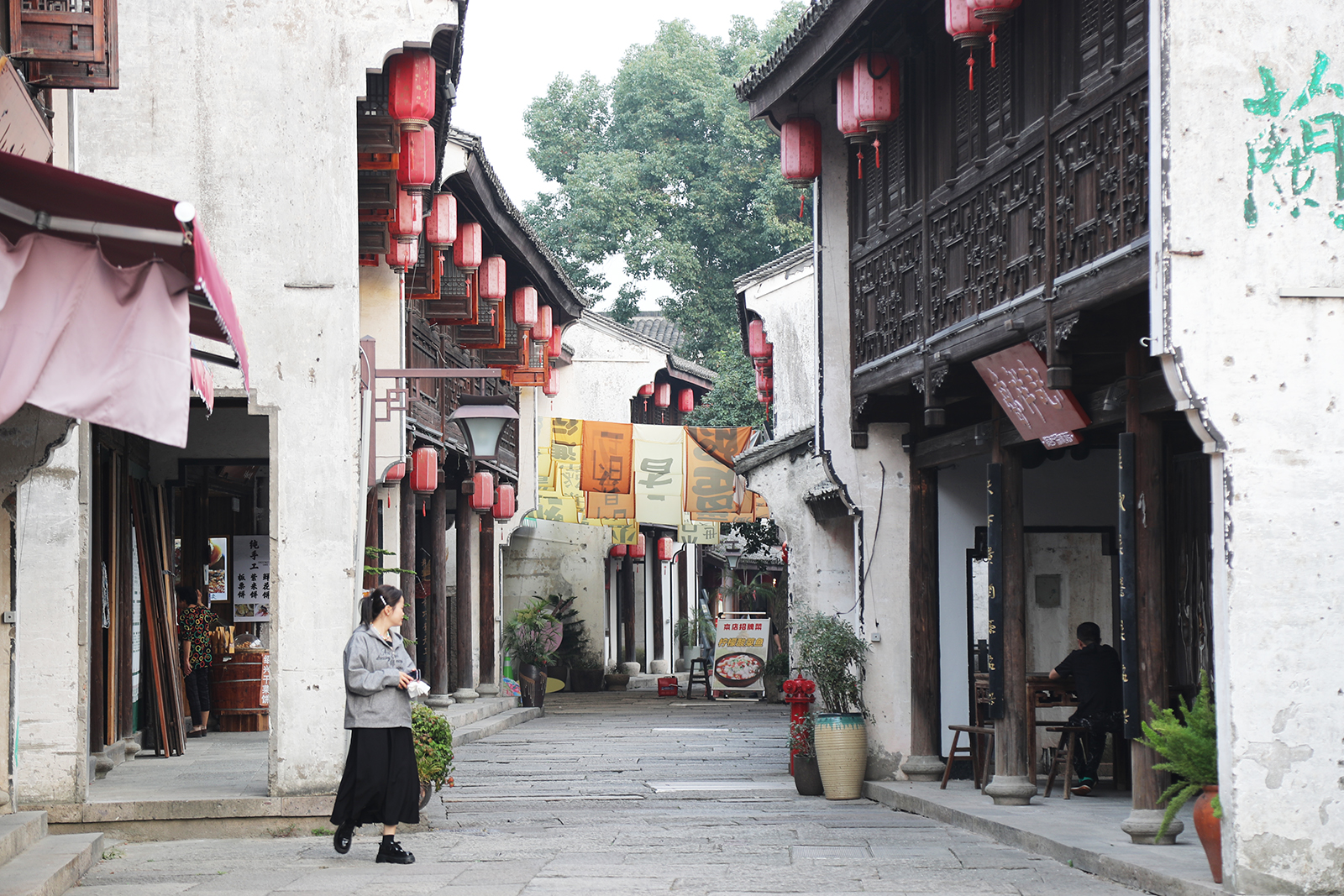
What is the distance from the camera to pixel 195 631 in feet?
51.7

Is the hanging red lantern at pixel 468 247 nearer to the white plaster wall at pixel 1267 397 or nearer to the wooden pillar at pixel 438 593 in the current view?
the wooden pillar at pixel 438 593

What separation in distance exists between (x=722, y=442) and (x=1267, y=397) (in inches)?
719

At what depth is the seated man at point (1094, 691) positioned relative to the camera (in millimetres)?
12102

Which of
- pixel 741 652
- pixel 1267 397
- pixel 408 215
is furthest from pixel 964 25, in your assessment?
pixel 741 652

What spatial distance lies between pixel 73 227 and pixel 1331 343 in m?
5.85

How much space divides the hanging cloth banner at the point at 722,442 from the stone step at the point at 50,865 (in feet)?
55.2

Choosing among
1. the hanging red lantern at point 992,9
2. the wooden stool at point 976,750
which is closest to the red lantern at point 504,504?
the wooden stool at point 976,750

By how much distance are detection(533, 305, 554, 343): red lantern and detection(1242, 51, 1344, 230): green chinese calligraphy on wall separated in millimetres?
17434

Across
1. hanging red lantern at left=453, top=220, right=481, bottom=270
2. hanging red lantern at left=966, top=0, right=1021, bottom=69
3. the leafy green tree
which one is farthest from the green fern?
the leafy green tree

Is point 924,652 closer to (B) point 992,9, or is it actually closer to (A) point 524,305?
(B) point 992,9

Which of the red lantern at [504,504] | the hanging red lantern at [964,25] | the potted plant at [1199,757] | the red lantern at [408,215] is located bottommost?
the potted plant at [1199,757]

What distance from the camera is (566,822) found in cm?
1179

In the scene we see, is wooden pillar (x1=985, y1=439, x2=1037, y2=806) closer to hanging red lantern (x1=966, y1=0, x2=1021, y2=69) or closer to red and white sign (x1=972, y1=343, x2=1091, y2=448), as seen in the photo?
red and white sign (x1=972, y1=343, x2=1091, y2=448)

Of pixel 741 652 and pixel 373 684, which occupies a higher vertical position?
pixel 373 684
